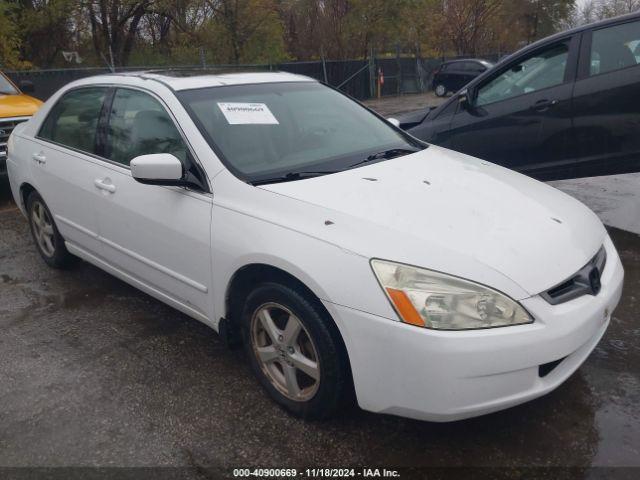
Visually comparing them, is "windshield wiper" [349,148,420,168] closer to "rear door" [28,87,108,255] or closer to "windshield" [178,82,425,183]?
"windshield" [178,82,425,183]

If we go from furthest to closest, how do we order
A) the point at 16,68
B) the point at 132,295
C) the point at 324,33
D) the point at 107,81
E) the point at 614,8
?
the point at 614,8 → the point at 324,33 → the point at 16,68 → the point at 132,295 → the point at 107,81

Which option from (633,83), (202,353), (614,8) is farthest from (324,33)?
(614,8)

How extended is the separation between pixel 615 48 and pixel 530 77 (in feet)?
2.25

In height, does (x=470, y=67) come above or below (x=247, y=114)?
above

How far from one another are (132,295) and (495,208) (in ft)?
8.84

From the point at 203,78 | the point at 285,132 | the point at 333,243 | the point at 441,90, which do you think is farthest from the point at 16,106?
the point at 441,90

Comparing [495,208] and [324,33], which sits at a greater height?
[324,33]

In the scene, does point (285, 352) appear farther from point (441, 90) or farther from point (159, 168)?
point (441, 90)

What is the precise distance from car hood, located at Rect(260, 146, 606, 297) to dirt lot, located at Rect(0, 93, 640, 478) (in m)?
0.73

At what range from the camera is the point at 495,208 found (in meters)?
2.76

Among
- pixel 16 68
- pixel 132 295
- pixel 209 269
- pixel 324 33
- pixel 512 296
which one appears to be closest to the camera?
pixel 512 296

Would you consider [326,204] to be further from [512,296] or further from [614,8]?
[614,8]

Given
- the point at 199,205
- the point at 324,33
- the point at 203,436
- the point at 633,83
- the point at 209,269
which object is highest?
the point at 324,33

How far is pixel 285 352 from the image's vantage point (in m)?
2.71
